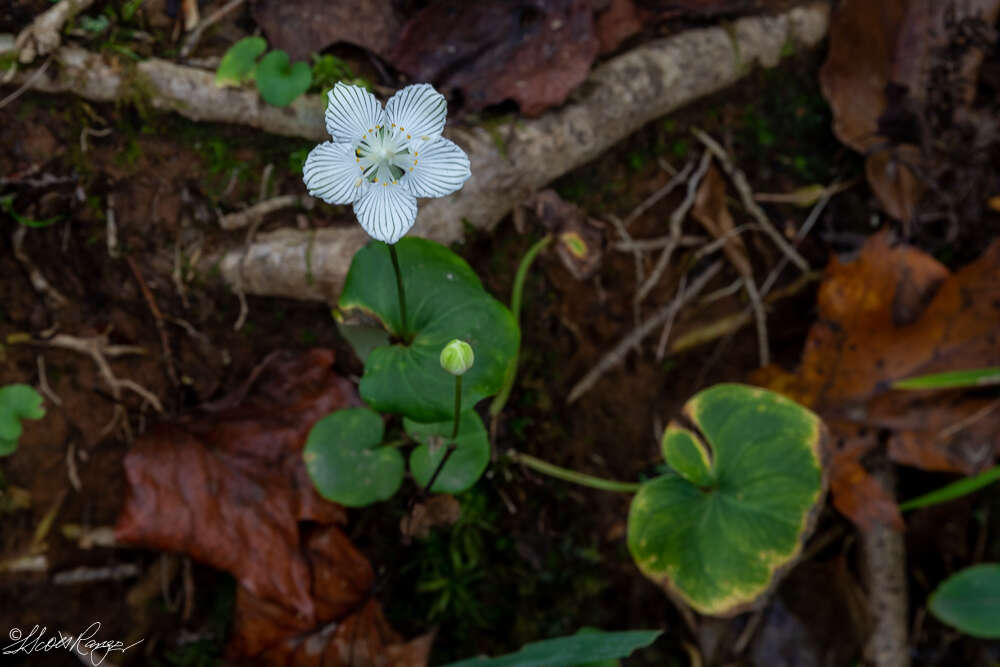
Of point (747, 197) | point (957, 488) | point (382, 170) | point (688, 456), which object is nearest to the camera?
point (382, 170)

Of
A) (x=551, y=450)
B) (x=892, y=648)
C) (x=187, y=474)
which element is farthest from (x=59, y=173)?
(x=892, y=648)

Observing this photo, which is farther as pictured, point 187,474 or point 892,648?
point 892,648

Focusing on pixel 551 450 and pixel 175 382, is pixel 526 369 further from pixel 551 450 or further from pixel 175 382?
pixel 175 382

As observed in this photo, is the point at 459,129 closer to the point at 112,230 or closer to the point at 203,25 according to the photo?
the point at 203,25

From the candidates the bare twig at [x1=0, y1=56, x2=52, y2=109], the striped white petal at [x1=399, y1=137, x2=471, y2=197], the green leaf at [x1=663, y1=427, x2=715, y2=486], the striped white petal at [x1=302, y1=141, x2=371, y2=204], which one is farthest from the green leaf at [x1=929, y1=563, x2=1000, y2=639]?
the bare twig at [x1=0, y1=56, x2=52, y2=109]

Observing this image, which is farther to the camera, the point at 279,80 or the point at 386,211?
the point at 279,80

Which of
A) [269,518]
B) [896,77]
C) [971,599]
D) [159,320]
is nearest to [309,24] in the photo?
[159,320]

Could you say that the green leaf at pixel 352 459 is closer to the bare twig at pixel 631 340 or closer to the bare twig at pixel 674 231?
the bare twig at pixel 631 340
